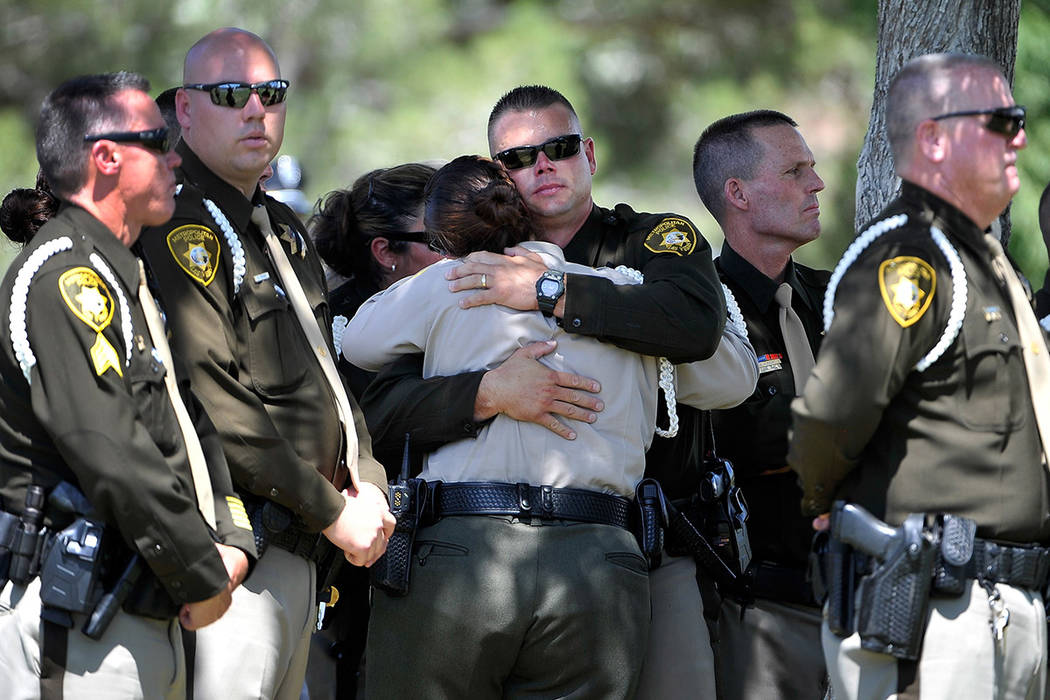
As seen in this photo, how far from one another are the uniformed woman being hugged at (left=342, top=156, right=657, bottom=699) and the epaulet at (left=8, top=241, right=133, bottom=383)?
88cm

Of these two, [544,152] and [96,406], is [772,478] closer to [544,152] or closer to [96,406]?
[544,152]

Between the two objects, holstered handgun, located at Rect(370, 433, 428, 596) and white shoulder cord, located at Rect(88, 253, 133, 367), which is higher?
white shoulder cord, located at Rect(88, 253, 133, 367)

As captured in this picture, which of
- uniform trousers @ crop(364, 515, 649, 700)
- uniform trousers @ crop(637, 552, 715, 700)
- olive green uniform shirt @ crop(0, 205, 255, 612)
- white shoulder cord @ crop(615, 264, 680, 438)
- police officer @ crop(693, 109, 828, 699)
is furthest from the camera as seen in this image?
police officer @ crop(693, 109, 828, 699)

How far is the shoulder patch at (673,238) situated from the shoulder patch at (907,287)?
0.83 m

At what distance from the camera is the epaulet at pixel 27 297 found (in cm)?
284

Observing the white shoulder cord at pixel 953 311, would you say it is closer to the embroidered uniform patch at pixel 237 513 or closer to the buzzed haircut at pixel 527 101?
the buzzed haircut at pixel 527 101

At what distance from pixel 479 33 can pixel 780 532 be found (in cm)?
1153

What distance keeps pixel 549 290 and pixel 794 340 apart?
1151 mm

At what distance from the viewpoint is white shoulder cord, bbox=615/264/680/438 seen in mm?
3738

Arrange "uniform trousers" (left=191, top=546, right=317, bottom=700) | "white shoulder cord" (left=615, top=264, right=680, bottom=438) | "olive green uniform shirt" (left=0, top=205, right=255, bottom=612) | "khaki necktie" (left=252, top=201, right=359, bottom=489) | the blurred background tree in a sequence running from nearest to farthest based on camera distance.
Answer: "olive green uniform shirt" (left=0, top=205, right=255, bottom=612) → "uniform trousers" (left=191, top=546, right=317, bottom=700) → "khaki necktie" (left=252, top=201, right=359, bottom=489) → "white shoulder cord" (left=615, top=264, right=680, bottom=438) → the blurred background tree

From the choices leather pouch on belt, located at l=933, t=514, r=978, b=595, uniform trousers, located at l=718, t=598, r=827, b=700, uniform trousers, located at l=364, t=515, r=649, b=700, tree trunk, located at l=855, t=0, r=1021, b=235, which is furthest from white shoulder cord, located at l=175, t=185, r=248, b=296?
tree trunk, located at l=855, t=0, r=1021, b=235

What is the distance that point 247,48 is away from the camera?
3652mm

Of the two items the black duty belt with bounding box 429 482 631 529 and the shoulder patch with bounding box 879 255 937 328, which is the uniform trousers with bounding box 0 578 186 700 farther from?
the shoulder patch with bounding box 879 255 937 328

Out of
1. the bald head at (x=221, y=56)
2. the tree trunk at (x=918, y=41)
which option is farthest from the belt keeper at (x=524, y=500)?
the tree trunk at (x=918, y=41)
